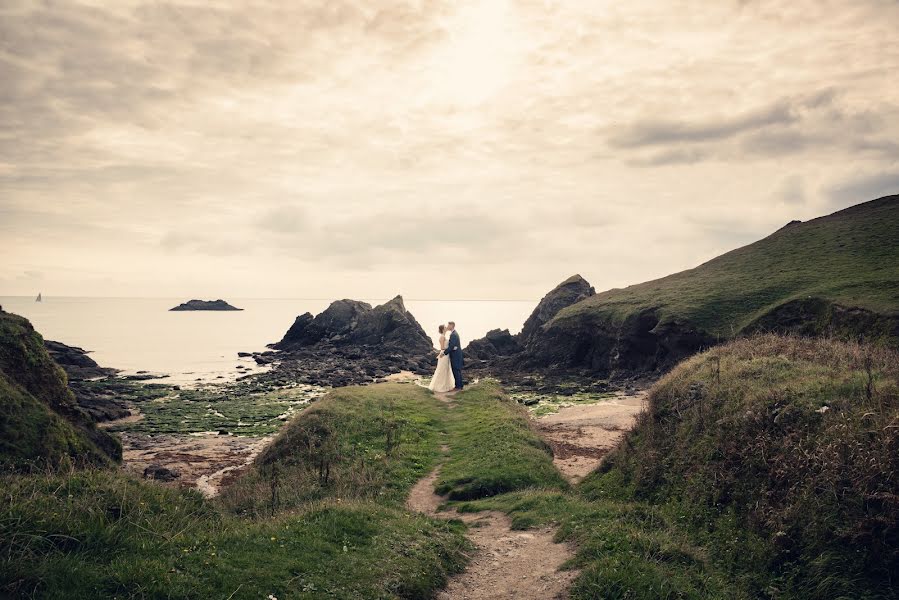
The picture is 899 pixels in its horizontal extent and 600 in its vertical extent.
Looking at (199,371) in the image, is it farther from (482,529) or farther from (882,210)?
(882,210)

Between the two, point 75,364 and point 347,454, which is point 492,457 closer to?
point 347,454

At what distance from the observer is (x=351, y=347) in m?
101

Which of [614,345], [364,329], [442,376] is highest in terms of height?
[364,329]

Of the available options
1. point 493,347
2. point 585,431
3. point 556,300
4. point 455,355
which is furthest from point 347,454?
point 556,300

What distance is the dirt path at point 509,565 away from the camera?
1078cm

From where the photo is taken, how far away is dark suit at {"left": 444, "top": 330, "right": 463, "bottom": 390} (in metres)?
40.2

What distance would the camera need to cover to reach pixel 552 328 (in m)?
77.3

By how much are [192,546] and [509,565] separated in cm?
693

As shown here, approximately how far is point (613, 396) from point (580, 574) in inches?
1659

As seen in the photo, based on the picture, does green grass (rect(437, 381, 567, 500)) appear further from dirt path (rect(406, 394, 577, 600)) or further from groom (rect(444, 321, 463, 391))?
groom (rect(444, 321, 463, 391))

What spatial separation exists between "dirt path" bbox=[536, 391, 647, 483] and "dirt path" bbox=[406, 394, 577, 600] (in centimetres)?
829

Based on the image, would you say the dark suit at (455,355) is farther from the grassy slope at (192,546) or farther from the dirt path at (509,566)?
the grassy slope at (192,546)

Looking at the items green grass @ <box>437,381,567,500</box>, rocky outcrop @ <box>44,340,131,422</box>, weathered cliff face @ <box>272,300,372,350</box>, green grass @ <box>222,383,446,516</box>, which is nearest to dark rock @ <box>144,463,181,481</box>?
green grass @ <box>222,383,446,516</box>

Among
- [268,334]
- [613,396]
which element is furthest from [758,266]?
[268,334]
